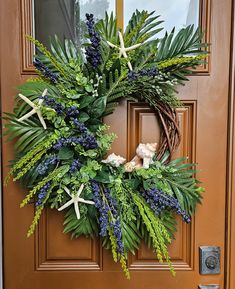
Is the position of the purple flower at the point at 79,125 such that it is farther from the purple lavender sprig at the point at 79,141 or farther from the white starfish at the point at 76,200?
the white starfish at the point at 76,200

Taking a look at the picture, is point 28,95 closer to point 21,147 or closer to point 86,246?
point 21,147

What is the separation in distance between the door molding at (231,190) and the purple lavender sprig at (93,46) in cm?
47

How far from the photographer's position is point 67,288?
1057mm

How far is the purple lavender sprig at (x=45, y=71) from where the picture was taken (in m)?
0.86

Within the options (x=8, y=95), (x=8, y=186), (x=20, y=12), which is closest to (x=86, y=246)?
(x=8, y=186)

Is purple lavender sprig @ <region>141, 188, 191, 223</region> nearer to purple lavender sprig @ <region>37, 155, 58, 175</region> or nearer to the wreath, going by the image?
the wreath

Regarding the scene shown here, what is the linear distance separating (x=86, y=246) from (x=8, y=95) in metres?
0.58

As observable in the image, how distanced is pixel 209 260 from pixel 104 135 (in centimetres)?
59

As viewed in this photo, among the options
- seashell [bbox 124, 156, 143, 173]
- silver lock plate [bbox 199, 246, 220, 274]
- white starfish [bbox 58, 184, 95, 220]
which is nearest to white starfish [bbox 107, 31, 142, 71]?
seashell [bbox 124, 156, 143, 173]

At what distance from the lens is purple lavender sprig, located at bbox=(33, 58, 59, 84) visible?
858 millimetres

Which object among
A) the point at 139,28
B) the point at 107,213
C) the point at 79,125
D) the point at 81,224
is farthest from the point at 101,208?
the point at 139,28

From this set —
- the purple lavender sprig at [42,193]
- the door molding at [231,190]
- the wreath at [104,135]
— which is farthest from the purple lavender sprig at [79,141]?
the door molding at [231,190]

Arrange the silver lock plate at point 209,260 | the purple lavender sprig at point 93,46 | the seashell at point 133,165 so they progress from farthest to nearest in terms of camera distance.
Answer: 1. the silver lock plate at point 209,260
2. the seashell at point 133,165
3. the purple lavender sprig at point 93,46

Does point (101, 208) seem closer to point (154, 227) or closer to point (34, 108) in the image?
point (154, 227)
